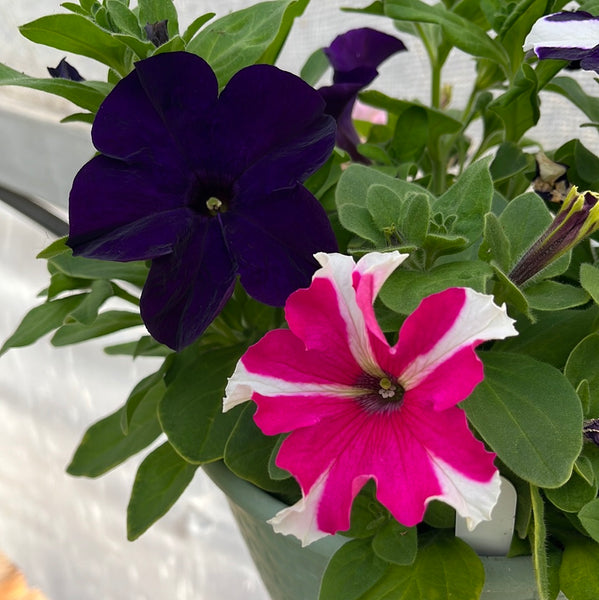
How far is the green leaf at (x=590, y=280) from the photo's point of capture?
0.99 ft

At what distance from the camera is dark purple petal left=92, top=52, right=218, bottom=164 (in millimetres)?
319

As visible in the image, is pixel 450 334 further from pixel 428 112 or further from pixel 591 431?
pixel 428 112

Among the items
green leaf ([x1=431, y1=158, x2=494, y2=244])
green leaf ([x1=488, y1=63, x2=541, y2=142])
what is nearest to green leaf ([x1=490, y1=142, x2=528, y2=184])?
green leaf ([x1=488, y1=63, x2=541, y2=142])

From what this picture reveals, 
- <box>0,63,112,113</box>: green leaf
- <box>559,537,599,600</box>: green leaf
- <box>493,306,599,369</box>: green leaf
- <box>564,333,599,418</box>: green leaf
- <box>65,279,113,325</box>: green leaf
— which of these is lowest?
<box>559,537,599,600</box>: green leaf

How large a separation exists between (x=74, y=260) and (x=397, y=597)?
229 millimetres

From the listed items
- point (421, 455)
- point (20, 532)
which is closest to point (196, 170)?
point (421, 455)

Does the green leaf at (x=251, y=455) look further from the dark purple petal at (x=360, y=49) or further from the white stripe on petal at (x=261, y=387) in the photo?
the dark purple petal at (x=360, y=49)

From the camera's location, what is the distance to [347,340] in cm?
29

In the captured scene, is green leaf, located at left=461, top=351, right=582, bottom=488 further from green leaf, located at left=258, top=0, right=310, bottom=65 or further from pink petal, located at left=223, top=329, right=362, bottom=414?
green leaf, located at left=258, top=0, right=310, bottom=65

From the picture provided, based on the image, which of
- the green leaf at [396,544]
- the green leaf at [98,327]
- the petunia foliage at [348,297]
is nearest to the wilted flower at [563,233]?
the petunia foliage at [348,297]

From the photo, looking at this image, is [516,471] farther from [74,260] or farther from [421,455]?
[74,260]

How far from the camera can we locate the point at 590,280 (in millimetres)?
309

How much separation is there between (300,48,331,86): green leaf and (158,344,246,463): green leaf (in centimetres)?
19

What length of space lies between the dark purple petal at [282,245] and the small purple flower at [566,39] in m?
0.11
